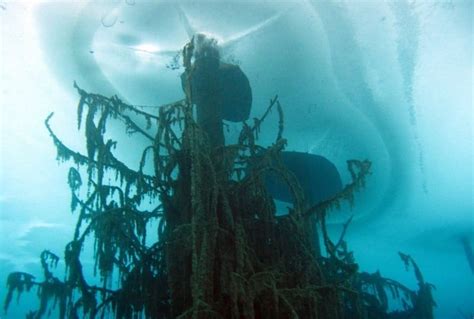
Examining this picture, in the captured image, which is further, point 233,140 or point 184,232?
point 233,140

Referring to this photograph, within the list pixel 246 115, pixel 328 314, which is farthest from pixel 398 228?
pixel 328 314

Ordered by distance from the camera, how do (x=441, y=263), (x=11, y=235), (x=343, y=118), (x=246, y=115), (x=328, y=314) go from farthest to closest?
1. (x=441, y=263)
2. (x=11, y=235)
3. (x=343, y=118)
4. (x=246, y=115)
5. (x=328, y=314)

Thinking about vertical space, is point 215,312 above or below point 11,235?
below

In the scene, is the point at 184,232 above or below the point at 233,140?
below

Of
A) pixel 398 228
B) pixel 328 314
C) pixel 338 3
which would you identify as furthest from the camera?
pixel 398 228

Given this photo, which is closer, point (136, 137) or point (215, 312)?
point (215, 312)

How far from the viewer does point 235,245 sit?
407cm

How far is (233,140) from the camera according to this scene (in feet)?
42.4

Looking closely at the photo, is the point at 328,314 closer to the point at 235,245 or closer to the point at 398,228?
the point at 235,245

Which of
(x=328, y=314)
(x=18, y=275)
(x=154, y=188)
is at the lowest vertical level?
(x=328, y=314)

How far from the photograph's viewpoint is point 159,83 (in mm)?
10578

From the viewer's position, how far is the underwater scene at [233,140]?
440cm

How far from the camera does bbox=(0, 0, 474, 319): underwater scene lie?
14.4 ft

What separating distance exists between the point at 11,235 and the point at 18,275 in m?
28.2
